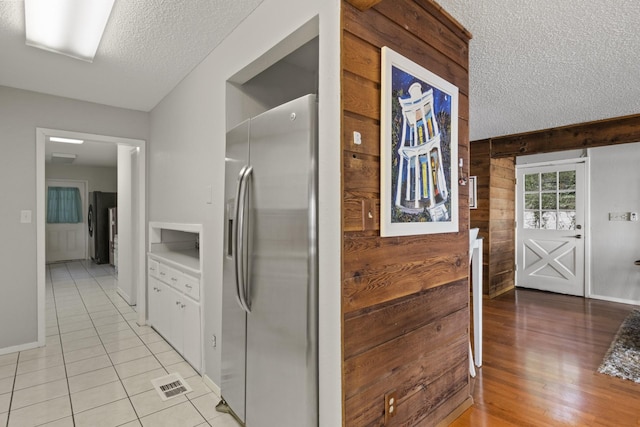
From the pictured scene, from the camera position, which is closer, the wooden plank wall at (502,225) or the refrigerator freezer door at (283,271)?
the refrigerator freezer door at (283,271)

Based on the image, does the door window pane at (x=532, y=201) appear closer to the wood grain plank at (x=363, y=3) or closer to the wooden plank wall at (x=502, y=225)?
the wooden plank wall at (x=502, y=225)

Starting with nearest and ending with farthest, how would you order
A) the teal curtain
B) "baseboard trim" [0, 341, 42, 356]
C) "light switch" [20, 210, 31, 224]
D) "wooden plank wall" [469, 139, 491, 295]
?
"baseboard trim" [0, 341, 42, 356] → "light switch" [20, 210, 31, 224] → "wooden plank wall" [469, 139, 491, 295] → the teal curtain

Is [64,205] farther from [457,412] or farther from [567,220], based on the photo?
[567,220]

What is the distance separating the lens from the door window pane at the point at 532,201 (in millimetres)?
5410

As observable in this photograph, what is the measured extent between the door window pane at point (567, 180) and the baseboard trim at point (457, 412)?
440 cm

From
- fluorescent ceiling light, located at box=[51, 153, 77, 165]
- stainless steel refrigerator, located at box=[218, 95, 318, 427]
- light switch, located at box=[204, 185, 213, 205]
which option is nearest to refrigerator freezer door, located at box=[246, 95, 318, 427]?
stainless steel refrigerator, located at box=[218, 95, 318, 427]

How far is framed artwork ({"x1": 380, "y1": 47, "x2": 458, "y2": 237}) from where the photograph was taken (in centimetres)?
150

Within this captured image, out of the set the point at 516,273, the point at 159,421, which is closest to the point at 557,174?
the point at 516,273

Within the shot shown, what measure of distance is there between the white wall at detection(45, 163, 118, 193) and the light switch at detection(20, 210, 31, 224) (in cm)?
589

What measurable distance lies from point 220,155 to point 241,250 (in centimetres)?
88

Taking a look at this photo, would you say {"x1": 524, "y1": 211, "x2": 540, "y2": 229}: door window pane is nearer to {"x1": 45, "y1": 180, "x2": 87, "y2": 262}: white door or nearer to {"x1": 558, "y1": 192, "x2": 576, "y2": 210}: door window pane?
{"x1": 558, "y1": 192, "x2": 576, "y2": 210}: door window pane

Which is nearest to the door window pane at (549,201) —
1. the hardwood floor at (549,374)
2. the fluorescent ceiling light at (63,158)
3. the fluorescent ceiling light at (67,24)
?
the hardwood floor at (549,374)

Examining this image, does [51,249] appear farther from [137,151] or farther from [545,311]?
[545,311]

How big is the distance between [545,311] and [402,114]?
410 cm
